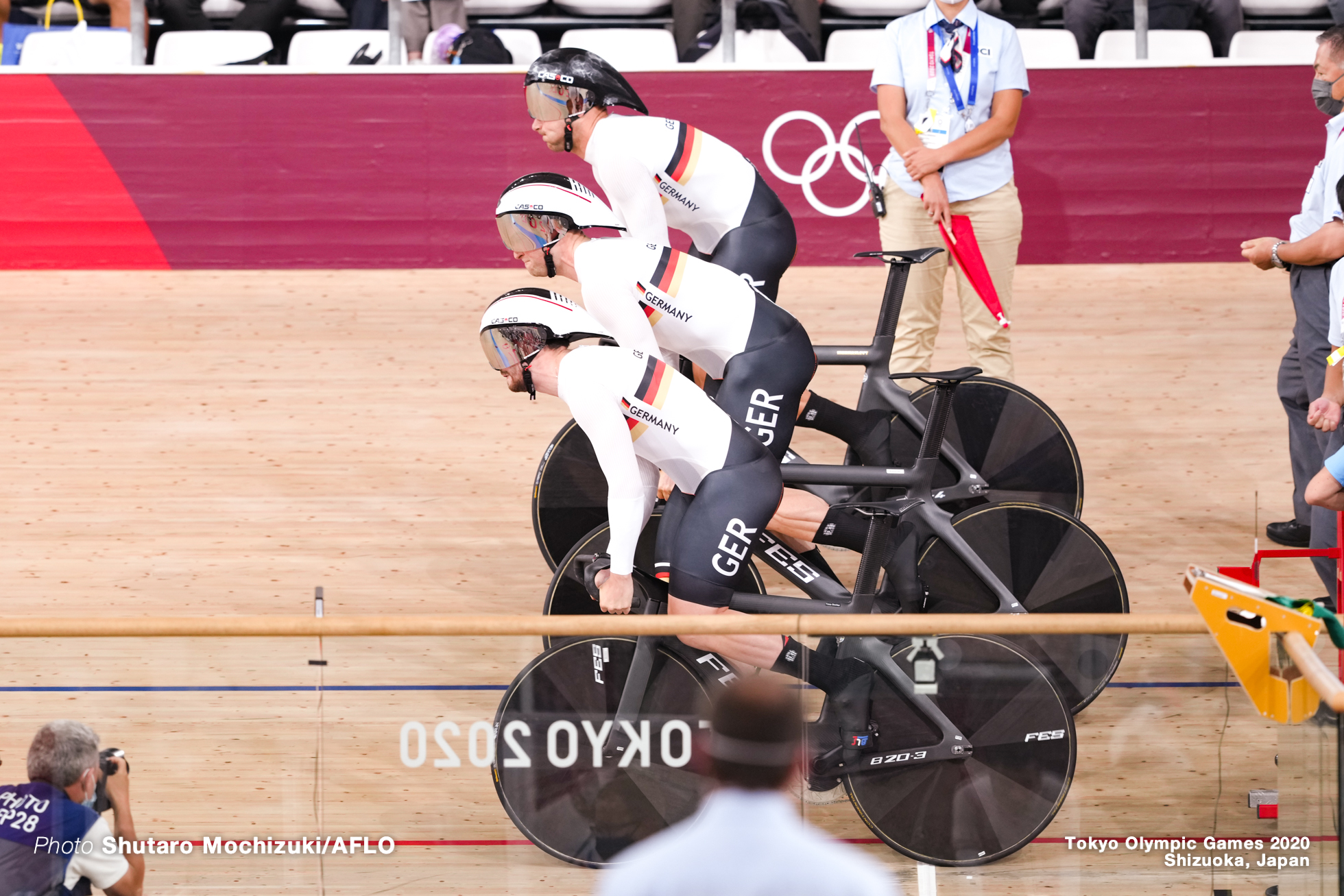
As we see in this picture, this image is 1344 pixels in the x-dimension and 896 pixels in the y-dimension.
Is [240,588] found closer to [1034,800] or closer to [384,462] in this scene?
[384,462]

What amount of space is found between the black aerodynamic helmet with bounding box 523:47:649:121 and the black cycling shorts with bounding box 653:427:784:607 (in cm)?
150

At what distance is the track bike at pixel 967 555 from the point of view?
4258mm

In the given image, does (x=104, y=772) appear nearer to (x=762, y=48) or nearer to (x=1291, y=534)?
(x=1291, y=534)

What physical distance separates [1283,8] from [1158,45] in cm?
114

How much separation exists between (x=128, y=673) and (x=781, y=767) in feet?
5.55

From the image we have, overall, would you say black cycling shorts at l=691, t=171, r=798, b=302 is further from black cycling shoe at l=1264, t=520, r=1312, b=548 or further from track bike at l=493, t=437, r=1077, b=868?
track bike at l=493, t=437, r=1077, b=868

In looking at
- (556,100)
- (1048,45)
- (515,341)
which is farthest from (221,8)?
(515,341)

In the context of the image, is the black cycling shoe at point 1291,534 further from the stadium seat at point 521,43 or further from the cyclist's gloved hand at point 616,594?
the stadium seat at point 521,43

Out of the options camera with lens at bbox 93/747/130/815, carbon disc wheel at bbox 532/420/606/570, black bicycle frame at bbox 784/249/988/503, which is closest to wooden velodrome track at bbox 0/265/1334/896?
camera with lens at bbox 93/747/130/815

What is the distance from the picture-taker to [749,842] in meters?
1.95

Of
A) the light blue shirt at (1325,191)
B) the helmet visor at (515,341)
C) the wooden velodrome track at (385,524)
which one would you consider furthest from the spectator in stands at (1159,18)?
the helmet visor at (515,341)

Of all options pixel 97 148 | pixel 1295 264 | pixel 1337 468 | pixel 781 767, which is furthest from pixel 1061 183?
pixel 781 767

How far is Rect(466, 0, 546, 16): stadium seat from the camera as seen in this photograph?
29.4ft

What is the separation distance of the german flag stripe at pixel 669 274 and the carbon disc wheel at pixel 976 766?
4.90ft
